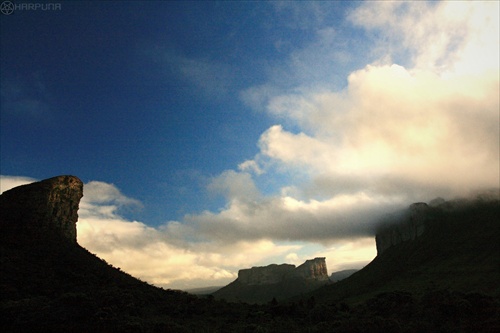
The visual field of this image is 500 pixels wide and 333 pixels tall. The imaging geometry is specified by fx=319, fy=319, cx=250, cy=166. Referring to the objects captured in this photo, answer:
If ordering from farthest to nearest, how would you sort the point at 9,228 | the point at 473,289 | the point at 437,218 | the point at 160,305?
1. the point at 437,218
2. the point at 473,289
3. the point at 9,228
4. the point at 160,305

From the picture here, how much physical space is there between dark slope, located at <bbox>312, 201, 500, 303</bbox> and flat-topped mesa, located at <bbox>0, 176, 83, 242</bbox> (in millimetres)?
88032

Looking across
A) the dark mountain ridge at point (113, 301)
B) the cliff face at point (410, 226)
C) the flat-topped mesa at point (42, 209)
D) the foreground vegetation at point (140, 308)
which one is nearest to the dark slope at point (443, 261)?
the dark mountain ridge at point (113, 301)

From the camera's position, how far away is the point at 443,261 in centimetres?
11938

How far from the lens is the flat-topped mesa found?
55250 millimetres

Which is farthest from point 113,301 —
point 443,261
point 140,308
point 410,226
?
point 410,226

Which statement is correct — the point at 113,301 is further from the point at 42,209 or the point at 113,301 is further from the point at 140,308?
the point at 42,209

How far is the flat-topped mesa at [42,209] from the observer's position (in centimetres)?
5525

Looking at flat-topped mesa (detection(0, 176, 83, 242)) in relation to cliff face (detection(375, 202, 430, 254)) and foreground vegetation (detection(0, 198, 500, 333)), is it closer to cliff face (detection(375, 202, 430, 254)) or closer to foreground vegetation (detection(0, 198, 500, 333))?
foreground vegetation (detection(0, 198, 500, 333))

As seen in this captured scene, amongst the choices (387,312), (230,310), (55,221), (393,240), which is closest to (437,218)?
(393,240)

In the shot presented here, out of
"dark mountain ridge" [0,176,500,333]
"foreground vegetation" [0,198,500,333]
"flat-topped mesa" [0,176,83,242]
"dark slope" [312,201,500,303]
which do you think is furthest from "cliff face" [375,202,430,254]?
"flat-topped mesa" [0,176,83,242]

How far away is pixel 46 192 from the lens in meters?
63.6

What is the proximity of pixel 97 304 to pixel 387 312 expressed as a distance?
132ft

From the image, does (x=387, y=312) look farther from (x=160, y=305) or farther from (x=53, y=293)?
(x=53, y=293)

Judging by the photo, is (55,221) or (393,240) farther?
(393,240)
